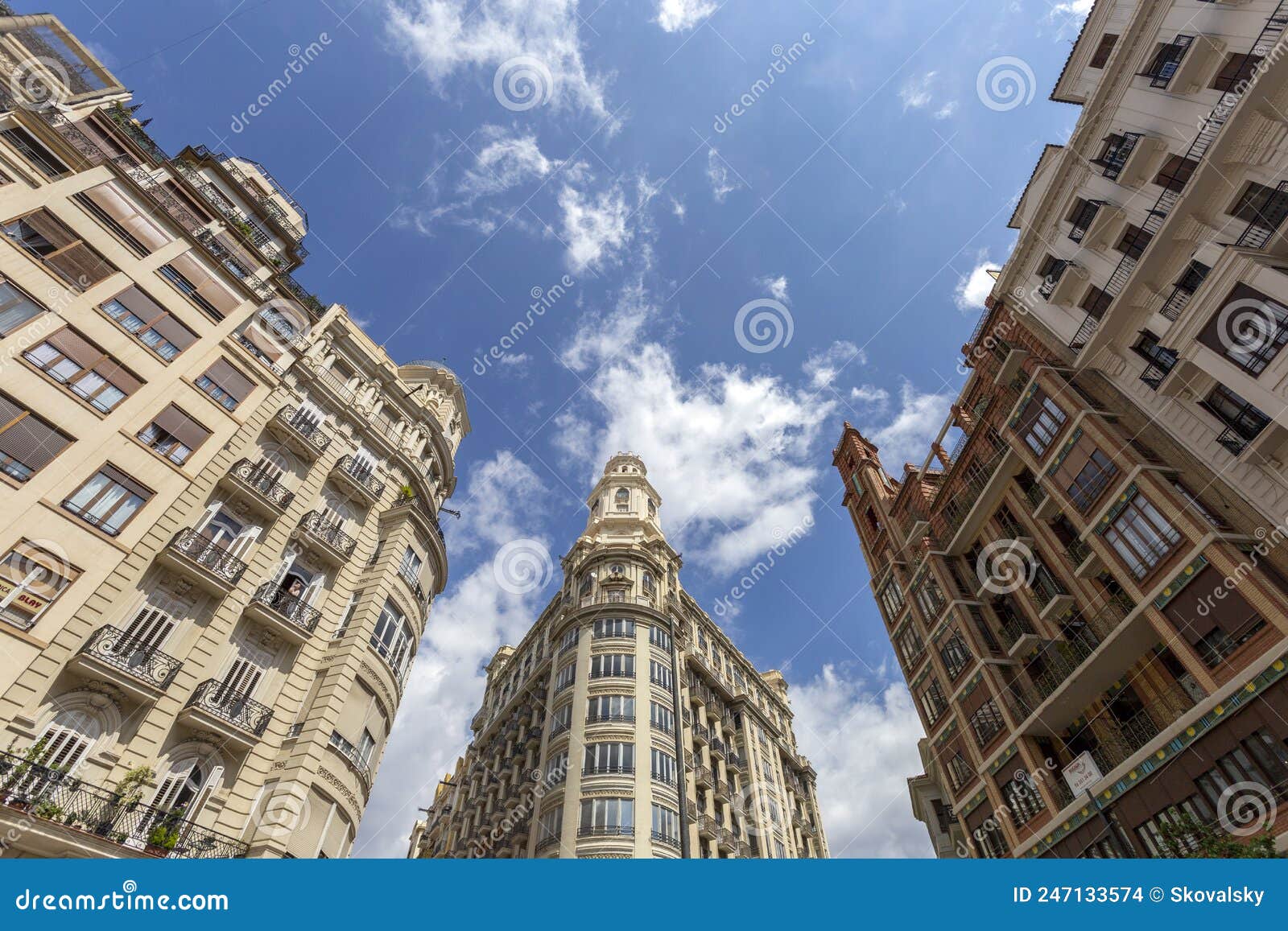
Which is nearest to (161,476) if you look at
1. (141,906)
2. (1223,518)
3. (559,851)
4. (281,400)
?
(281,400)

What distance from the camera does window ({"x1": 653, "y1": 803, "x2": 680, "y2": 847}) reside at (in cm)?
3256

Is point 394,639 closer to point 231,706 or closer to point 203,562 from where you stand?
point 231,706

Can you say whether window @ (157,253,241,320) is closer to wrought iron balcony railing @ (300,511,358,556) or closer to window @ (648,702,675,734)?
wrought iron balcony railing @ (300,511,358,556)

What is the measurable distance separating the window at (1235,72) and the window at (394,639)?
35042 millimetres

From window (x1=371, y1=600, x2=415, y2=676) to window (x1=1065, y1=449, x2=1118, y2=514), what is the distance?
86.7ft

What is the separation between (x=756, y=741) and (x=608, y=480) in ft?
89.4

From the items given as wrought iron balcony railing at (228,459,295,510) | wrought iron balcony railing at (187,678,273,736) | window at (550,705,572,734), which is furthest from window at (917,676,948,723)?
wrought iron balcony railing at (228,459,295,510)

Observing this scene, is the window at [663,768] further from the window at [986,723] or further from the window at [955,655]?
the window at [986,723]

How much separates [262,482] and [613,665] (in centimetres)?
2564

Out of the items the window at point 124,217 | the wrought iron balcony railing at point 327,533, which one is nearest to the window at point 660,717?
the wrought iron balcony railing at point 327,533

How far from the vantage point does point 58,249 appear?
58.0ft

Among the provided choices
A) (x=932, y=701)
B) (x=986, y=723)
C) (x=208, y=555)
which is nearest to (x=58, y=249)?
(x=208, y=555)

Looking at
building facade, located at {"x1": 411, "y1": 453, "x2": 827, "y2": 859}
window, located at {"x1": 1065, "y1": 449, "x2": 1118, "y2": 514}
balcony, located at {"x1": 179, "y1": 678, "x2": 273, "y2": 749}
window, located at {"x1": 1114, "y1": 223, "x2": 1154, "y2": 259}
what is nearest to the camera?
balcony, located at {"x1": 179, "y1": 678, "x2": 273, "y2": 749}

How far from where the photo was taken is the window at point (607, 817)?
31.9 m
